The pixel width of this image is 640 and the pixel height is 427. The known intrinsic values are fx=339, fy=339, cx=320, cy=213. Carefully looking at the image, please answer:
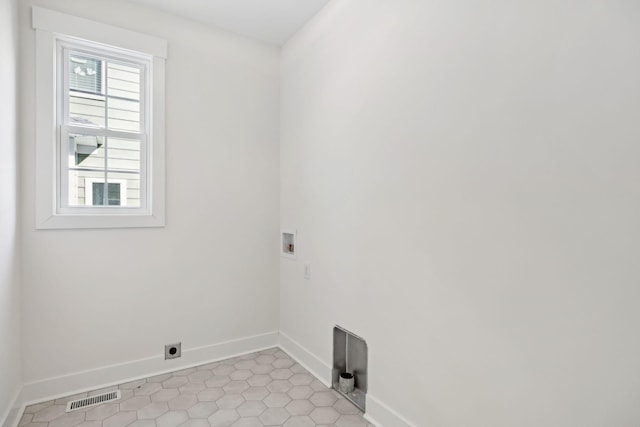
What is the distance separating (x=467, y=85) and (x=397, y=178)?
556mm

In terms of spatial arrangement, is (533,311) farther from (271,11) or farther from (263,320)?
(271,11)

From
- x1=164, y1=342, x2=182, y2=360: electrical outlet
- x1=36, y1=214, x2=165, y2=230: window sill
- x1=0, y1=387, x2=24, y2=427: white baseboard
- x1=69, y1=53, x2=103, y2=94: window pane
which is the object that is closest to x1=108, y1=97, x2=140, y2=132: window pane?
x1=69, y1=53, x2=103, y2=94: window pane

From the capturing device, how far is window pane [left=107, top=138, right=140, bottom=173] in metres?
2.38

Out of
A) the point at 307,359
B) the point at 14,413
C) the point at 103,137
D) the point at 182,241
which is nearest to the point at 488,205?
the point at 307,359

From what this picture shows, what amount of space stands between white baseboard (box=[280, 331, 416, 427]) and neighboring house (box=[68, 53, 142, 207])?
5.37 ft

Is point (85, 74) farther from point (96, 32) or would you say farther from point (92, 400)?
point (92, 400)

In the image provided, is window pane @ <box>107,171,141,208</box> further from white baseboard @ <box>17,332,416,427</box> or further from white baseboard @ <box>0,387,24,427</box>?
white baseboard @ <box>0,387,24,427</box>

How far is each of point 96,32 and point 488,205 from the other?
2.59 m

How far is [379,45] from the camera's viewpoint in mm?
1931

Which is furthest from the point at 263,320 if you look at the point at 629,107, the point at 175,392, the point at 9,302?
the point at 629,107

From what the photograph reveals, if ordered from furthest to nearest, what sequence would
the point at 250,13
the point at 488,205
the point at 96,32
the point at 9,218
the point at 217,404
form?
the point at 250,13
the point at 96,32
the point at 217,404
the point at 9,218
the point at 488,205

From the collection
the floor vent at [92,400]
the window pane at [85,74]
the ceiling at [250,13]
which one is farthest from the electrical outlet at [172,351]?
the ceiling at [250,13]

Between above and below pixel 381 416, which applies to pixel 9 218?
above

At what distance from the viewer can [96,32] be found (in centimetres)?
223
